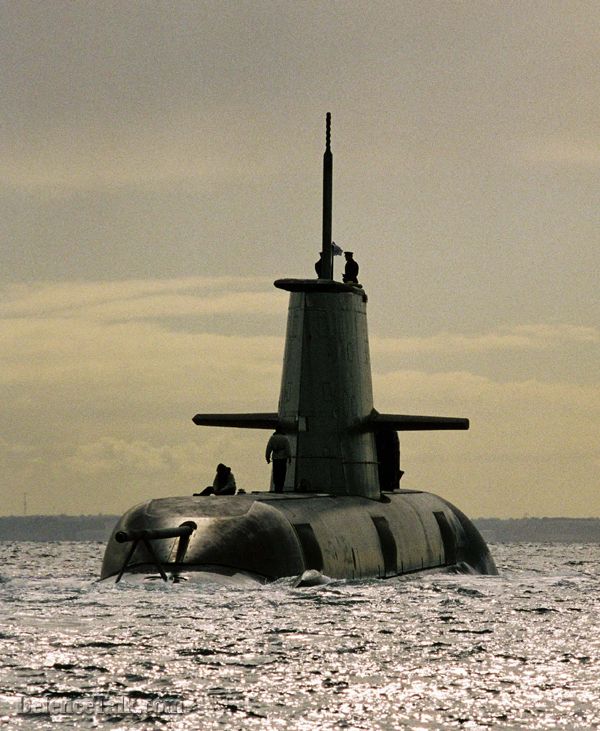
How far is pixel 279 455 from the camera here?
93.8 ft

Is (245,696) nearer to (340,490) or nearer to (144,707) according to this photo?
(144,707)

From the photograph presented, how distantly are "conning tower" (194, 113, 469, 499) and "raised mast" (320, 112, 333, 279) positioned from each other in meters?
1.29

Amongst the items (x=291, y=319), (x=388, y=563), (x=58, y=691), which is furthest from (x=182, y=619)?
(x=291, y=319)

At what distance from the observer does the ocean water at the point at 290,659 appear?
14047 mm

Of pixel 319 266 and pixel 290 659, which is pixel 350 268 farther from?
pixel 290 659

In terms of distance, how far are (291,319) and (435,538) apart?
20.4 ft

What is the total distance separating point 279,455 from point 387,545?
114 inches

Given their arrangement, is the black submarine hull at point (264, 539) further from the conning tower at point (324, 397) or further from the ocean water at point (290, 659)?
the conning tower at point (324, 397)

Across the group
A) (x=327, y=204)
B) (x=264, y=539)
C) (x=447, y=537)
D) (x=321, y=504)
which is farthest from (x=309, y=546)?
(x=327, y=204)

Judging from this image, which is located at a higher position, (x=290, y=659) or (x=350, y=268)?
(x=350, y=268)

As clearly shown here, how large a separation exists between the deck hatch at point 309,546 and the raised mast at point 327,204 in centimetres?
796

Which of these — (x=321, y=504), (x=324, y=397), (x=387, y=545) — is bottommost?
(x=387, y=545)

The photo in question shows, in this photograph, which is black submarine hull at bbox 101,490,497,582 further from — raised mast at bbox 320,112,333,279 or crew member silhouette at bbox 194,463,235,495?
raised mast at bbox 320,112,333,279

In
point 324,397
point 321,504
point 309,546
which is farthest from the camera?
point 324,397
